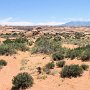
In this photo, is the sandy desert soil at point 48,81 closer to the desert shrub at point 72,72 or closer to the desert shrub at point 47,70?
the desert shrub at point 72,72

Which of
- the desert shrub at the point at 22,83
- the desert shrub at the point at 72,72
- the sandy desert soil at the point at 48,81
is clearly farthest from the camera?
the desert shrub at the point at 72,72

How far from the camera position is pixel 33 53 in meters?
30.2

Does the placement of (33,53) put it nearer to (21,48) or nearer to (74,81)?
(21,48)

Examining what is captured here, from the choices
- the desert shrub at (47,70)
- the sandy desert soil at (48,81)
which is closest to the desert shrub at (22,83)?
the sandy desert soil at (48,81)

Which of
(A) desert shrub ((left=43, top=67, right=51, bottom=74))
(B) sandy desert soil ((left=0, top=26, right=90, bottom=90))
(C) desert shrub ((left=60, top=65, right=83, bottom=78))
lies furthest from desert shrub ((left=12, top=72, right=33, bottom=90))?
(A) desert shrub ((left=43, top=67, right=51, bottom=74))

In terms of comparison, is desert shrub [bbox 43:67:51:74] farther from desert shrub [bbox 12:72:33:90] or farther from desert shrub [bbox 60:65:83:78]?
desert shrub [bbox 12:72:33:90]

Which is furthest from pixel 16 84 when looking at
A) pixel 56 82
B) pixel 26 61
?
pixel 26 61

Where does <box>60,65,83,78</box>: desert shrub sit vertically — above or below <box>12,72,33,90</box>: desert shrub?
above

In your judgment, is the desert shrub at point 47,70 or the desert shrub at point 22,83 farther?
the desert shrub at point 47,70

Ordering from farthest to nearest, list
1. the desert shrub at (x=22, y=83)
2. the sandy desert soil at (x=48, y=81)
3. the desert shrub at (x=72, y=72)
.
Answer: the desert shrub at (x=72, y=72), the desert shrub at (x=22, y=83), the sandy desert soil at (x=48, y=81)

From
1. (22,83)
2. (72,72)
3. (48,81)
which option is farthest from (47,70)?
(22,83)

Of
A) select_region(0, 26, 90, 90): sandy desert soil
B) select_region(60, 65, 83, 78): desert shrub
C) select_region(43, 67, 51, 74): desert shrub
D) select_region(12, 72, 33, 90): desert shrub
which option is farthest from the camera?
select_region(43, 67, 51, 74): desert shrub

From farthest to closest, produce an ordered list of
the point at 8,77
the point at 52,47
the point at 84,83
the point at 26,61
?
the point at 52,47
the point at 26,61
the point at 8,77
the point at 84,83

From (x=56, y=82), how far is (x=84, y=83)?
70.8 inches
